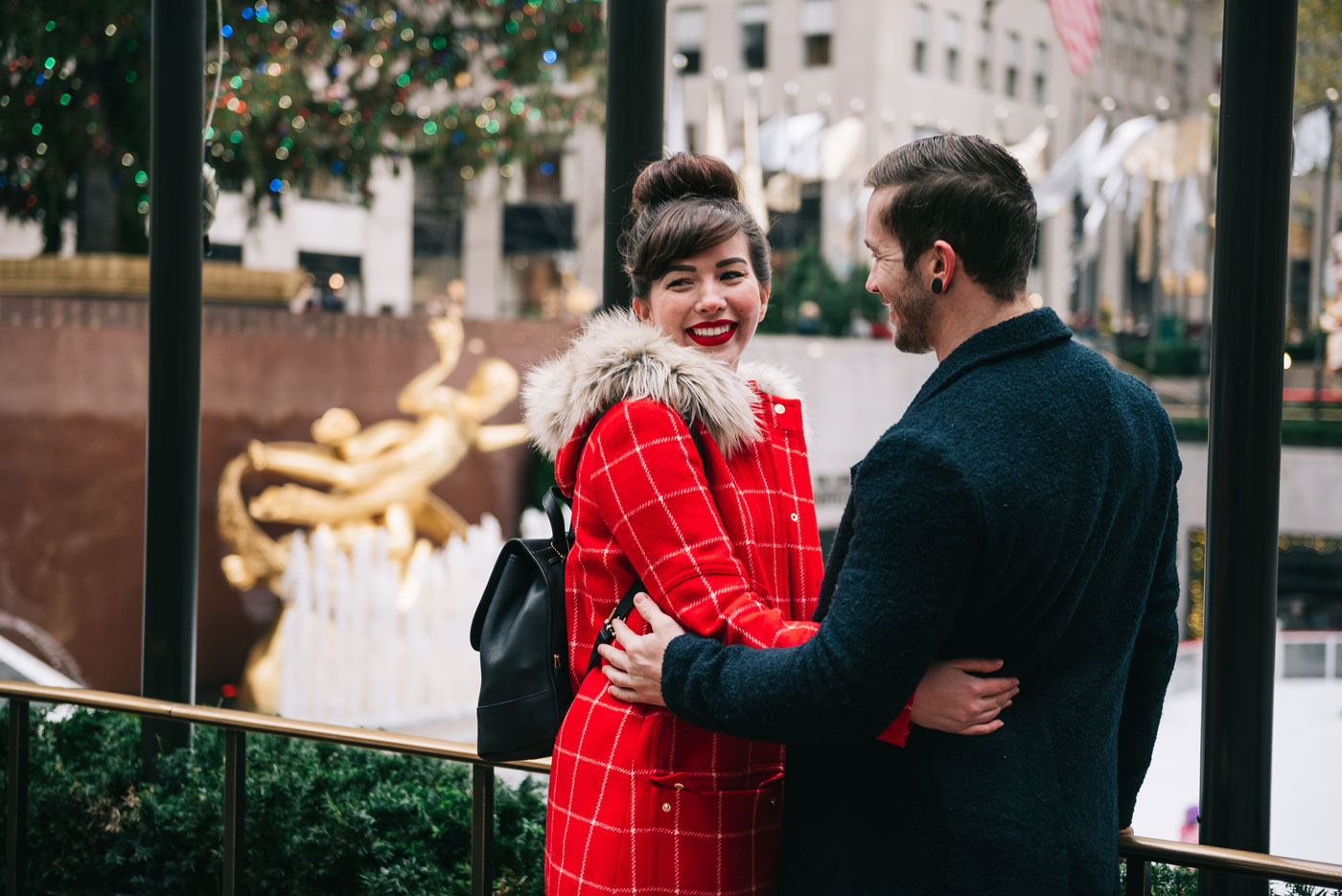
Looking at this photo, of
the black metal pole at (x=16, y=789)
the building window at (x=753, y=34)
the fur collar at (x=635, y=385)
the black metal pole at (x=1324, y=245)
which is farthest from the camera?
the building window at (x=753, y=34)

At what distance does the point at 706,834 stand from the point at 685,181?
3.21 feet

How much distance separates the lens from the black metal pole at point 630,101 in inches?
119

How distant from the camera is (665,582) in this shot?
5.72 ft

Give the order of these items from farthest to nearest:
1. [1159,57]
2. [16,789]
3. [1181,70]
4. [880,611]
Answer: [1181,70] < [1159,57] < [16,789] < [880,611]

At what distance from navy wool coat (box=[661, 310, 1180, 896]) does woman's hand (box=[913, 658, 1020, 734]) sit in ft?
0.08

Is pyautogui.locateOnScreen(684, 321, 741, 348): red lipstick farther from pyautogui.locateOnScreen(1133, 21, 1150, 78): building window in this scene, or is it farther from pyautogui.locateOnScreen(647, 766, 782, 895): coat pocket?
pyautogui.locateOnScreen(1133, 21, 1150, 78): building window

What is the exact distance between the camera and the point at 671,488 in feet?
5.76

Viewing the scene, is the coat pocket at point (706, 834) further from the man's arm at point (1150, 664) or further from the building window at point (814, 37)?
the building window at point (814, 37)

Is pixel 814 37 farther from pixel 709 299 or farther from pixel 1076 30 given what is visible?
pixel 709 299

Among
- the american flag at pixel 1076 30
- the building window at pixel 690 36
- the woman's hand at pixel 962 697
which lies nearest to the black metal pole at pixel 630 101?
the woman's hand at pixel 962 697

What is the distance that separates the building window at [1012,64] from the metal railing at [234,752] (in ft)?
110

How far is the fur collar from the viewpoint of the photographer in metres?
1.83

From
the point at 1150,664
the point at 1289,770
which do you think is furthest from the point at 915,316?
the point at 1289,770

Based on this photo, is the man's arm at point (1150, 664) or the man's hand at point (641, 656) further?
the man's arm at point (1150, 664)
